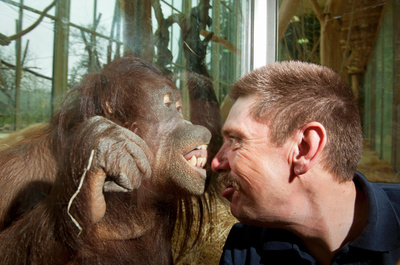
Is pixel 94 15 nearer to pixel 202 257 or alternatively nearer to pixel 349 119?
pixel 349 119

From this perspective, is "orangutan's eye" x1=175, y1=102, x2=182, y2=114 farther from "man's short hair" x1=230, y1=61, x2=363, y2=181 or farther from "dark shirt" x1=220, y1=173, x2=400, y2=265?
"dark shirt" x1=220, y1=173, x2=400, y2=265

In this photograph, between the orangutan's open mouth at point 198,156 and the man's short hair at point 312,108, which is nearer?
the man's short hair at point 312,108

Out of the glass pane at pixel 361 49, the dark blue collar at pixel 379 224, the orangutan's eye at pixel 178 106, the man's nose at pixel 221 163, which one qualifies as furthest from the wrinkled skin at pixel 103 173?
the glass pane at pixel 361 49

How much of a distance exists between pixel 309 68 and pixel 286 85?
12cm

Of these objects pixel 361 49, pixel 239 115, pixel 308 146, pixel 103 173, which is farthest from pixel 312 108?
pixel 361 49

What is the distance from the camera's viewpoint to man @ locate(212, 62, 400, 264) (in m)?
1.19

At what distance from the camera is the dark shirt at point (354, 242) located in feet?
3.79

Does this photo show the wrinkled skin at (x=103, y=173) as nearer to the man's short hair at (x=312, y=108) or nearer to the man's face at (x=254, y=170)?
the man's face at (x=254, y=170)

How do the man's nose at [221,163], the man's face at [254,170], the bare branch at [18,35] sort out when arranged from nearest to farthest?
the bare branch at [18,35], the man's face at [254,170], the man's nose at [221,163]

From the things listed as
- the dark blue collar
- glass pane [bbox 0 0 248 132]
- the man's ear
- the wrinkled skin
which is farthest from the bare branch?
the dark blue collar

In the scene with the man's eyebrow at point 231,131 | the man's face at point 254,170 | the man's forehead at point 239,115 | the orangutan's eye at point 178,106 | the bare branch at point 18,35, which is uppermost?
the bare branch at point 18,35

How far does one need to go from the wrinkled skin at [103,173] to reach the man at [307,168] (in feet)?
0.86

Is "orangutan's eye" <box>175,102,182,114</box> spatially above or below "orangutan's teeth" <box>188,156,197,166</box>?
above

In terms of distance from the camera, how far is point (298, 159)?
3.94 feet
